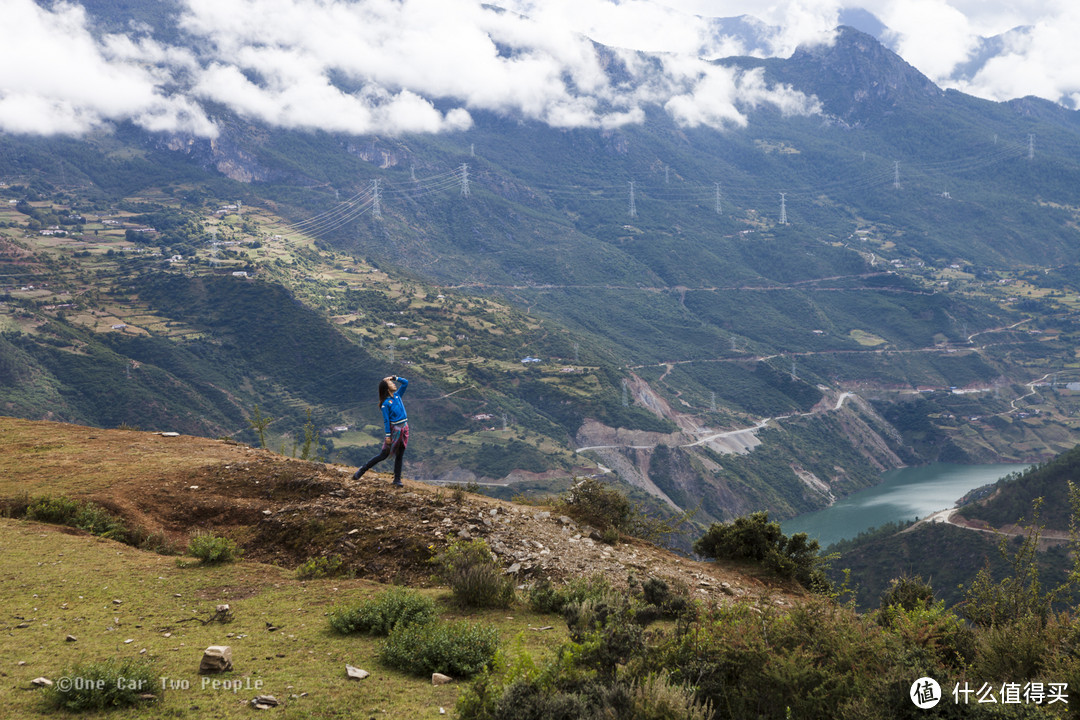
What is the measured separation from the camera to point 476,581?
31.7ft

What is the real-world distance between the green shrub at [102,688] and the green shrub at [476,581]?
3.94 meters

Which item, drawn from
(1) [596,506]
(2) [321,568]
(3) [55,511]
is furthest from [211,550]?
(1) [596,506]

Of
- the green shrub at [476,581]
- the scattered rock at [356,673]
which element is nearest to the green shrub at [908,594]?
the green shrub at [476,581]

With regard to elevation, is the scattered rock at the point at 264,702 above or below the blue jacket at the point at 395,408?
below

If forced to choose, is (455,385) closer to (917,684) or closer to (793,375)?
(793,375)

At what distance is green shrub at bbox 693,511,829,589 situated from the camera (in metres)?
13.7

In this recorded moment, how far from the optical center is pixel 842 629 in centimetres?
699

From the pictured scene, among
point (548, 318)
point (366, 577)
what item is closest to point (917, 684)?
point (366, 577)

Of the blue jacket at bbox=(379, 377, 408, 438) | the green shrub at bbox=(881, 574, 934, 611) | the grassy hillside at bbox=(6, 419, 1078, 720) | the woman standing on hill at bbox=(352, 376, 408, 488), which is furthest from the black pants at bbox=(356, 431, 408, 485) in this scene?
the green shrub at bbox=(881, 574, 934, 611)

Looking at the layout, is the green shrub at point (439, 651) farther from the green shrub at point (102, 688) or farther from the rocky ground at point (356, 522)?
the rocky ground at point (356, 522)

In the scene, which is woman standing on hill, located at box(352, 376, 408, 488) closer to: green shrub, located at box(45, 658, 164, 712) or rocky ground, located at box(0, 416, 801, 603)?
rocky ground, located at box(0, 416, 801, 603)

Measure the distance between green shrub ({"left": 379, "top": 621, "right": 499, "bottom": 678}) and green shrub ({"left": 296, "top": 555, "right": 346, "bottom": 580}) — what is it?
3.13 meters

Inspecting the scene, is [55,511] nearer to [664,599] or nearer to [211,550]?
[211,550]

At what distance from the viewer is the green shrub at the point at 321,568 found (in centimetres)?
1073
